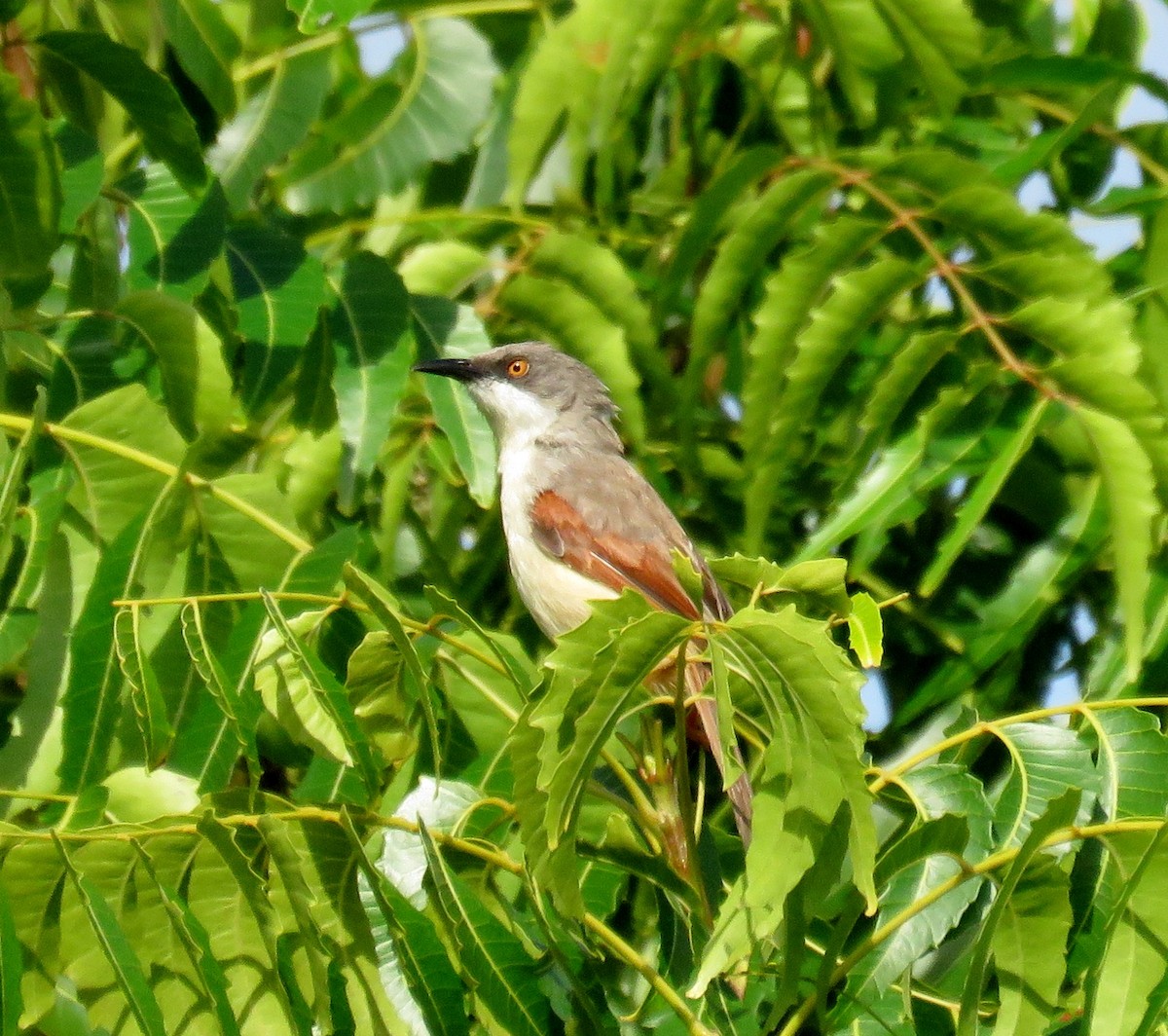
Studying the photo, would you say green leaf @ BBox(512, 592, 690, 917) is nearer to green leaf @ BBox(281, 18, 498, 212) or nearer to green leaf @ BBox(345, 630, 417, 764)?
green leaf @ BBox(345, 630, 417, 764)

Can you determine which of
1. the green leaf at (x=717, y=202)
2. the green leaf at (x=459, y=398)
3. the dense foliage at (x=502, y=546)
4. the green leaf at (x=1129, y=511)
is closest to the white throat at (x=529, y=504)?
the dense foliage at (x=502, y=546)

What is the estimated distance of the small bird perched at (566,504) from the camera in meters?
4.59

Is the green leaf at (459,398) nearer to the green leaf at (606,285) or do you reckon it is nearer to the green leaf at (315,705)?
the green leaf at (606,285)

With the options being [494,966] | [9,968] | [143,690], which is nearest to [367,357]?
[143,690]

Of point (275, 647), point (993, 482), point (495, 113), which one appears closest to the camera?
point (275, 647)

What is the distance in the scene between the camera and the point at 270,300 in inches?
143

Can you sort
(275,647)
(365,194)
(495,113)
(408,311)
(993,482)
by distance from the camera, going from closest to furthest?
(275,647)
(993,482)
(408,311)
(365,194)
(495,113)

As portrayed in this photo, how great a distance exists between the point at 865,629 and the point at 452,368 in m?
2.38

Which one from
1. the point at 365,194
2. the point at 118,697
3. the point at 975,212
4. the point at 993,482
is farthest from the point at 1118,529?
the point at 365,194

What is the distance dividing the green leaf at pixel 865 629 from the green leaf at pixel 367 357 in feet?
4.48

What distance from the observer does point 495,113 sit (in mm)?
4824

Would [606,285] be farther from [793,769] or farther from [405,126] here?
[793,769]

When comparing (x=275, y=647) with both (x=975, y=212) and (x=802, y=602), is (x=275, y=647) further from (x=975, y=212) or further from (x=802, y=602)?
(x=975, y=212)

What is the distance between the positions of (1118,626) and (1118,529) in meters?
0.91
